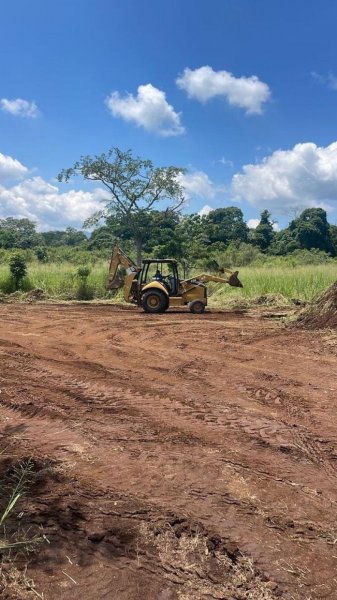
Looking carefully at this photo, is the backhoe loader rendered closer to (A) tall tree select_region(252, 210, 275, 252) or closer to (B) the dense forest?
(B) the dense forest

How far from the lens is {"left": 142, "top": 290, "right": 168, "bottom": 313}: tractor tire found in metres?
15.3

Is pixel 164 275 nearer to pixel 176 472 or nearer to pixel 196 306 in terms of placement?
pixel 196 306

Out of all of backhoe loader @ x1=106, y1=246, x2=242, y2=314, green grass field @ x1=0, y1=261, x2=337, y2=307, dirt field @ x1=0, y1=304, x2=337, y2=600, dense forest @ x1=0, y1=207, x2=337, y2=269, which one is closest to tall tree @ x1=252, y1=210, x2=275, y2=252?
dense forest @ x1=0, y1=207, x2=337, y2=269

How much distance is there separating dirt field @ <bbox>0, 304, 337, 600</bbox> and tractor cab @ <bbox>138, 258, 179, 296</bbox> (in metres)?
7.72

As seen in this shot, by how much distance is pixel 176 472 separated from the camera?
3768 millimetres

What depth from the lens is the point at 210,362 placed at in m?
7.81

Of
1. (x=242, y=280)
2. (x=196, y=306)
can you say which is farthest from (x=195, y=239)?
(x=196, y=306)

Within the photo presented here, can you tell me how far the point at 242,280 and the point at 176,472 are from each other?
17.7 metres

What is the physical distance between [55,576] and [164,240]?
80.3ft

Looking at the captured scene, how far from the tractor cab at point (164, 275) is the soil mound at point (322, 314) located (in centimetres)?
479

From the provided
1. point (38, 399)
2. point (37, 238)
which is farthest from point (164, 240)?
point (37, 238)

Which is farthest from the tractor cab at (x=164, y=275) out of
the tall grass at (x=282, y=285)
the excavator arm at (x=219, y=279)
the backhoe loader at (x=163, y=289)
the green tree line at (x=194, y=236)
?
the green tree line at (x=194, y=236)

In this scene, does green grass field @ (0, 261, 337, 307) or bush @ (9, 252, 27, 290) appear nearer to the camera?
green grass field @ (0, 261, 337, 307)

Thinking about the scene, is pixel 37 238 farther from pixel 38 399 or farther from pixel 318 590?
pixel 318 590
